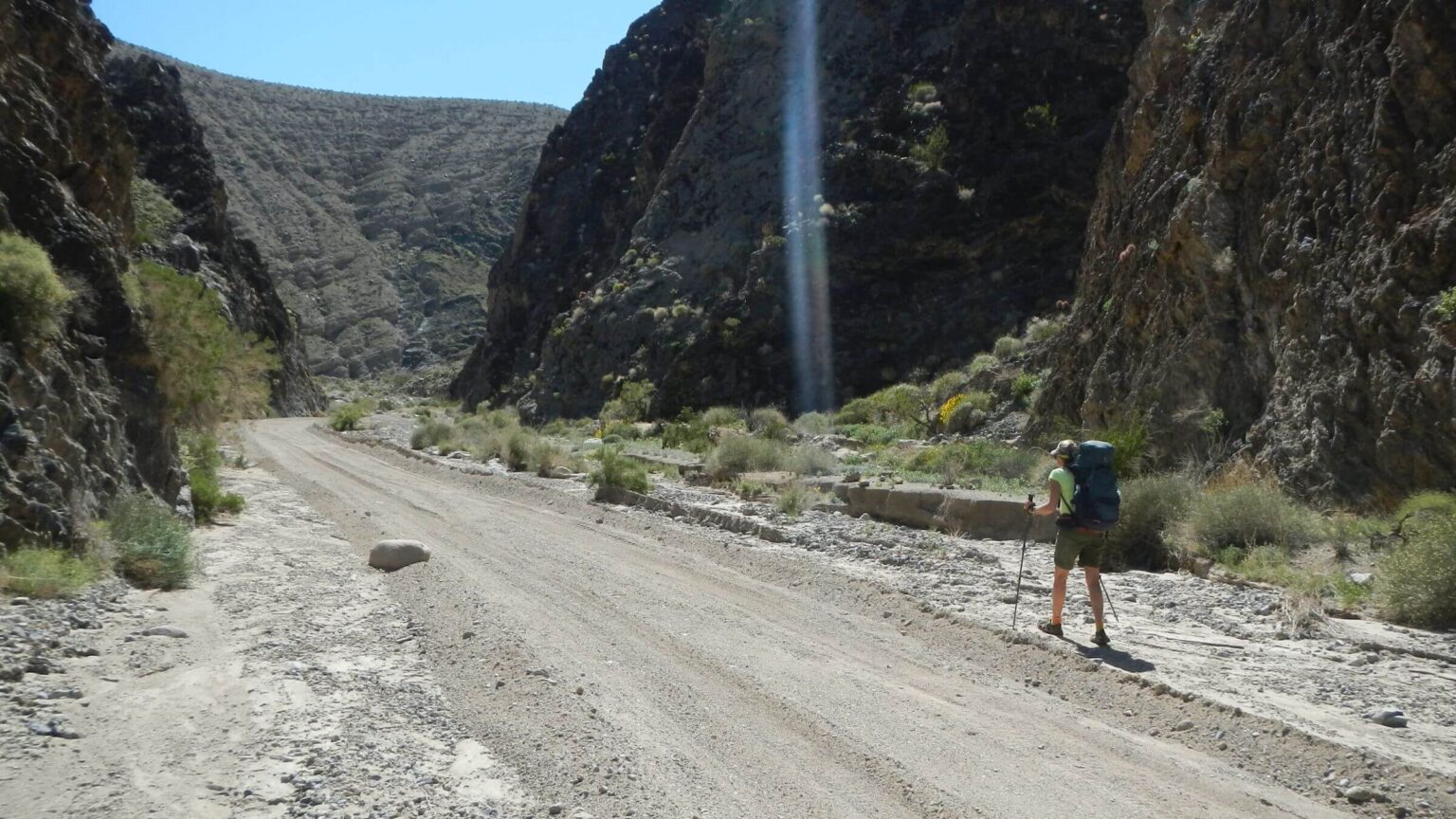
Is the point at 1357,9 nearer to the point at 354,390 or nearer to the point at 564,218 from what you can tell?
the point at 564,218

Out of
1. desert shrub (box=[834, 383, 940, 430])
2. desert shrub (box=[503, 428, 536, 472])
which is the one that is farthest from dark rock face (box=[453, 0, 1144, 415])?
desert shrub (box=[503, 428, 536, 472])

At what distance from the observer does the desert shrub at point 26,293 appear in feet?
30.8

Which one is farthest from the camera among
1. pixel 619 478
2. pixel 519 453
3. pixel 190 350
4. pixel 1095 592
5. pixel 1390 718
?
pixel 519 453

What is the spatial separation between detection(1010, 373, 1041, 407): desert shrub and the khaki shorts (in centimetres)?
1804

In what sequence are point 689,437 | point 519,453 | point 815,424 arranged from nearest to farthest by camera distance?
point 519,453 → point 689,437 → point 815,424

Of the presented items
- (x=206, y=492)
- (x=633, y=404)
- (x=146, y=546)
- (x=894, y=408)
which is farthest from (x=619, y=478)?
(x=633, y=404)

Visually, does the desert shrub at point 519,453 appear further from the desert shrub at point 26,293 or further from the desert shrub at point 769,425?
the desert shrub at point 26,293

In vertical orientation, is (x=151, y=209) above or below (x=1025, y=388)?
above

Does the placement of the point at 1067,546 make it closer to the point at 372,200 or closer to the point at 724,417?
the point at 724,417

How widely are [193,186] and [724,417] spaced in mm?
41823

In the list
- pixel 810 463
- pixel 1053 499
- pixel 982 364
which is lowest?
pixel 810 463

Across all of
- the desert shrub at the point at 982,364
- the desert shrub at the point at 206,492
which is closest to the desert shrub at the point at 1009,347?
the desert shrub at the point at 982,364

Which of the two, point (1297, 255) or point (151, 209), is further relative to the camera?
point (151, 209)

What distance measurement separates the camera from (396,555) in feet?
39.5
